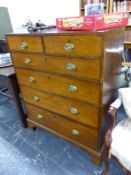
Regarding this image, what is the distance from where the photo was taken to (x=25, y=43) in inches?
48.6

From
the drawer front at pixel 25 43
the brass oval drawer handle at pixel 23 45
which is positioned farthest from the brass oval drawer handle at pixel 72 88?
the brass oval drawer handle at pixel 23 45

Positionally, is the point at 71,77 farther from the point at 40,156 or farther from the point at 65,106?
the point at 40,156

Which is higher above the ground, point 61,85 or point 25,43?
point 25,43

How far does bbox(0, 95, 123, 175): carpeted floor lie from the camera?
1334 millimetres

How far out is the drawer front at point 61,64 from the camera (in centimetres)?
98

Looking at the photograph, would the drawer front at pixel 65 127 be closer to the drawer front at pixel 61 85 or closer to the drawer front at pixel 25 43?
the drawer front at pixel 61 85

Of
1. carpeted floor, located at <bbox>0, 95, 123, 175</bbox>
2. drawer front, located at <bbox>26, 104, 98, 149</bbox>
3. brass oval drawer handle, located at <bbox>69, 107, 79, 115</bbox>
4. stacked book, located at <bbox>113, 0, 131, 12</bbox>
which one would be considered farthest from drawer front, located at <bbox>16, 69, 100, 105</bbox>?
stacked book, located at <bbox>113, 0, 131, 12</bbox>

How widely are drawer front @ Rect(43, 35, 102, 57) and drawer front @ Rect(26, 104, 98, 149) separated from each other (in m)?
0.62

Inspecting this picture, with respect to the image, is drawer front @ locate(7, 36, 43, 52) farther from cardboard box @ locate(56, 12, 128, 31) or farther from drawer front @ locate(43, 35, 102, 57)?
cardboard box @ locate(56, 12, 128, 31)

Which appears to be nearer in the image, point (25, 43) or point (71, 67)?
point (71, 67)

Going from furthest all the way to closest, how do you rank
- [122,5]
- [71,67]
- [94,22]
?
1. [122,5]
2. [71,67]
3. [94,22]

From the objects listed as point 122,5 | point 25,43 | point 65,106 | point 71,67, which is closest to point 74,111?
point 65,106

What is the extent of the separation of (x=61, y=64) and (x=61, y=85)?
178 mm

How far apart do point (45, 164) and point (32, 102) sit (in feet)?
1.95
